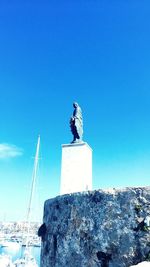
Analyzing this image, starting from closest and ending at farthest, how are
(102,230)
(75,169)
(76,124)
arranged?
(102,230) → (75,169) → (76,124)

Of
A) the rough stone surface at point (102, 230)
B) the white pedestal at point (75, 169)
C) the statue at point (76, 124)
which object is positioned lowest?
the rough stone surface at point (102, 230)

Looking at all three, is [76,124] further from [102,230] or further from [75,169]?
[102,230]

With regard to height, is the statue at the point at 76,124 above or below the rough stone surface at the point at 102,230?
above

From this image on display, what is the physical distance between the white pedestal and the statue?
Result: 0.46 m

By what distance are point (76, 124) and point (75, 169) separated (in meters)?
1.93

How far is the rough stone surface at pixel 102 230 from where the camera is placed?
4.18 metres

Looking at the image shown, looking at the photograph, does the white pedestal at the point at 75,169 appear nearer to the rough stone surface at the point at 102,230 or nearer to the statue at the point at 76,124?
the statue at the point at 76,124

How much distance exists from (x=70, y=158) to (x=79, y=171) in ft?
1.71

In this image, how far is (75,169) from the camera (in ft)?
29.2

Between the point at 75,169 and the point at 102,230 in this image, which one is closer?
the point at 102,230

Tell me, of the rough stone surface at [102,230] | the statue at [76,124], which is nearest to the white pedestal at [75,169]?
the statue at [76,124]


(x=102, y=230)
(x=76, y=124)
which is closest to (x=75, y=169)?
(x=76, y=124)

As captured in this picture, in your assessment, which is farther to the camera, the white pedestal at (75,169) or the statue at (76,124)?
the statue at (76,124)

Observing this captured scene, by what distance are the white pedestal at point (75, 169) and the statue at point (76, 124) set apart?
461 mm
